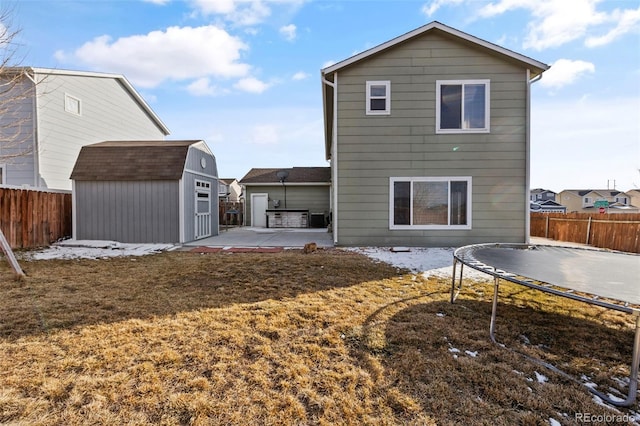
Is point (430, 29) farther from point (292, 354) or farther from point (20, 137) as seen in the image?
point (20, 137)

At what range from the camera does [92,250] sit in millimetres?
7984

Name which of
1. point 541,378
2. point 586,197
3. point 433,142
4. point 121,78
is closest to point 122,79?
point 121,78

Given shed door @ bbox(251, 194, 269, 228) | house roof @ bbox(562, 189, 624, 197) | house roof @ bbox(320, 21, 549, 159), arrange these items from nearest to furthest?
1. house roof @ bbox(320, 21, 549, 159)
2. shed door @ bbox(251, 194, 269, 228)
3. house roof @ bbox(562, 189, 624, 197)

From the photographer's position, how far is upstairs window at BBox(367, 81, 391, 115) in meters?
8.36

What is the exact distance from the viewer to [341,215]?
855cm

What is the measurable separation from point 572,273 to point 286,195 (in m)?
13.9

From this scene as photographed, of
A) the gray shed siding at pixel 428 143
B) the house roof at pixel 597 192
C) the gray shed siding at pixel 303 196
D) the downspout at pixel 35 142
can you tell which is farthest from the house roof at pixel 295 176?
the house roof at pixel 597 192

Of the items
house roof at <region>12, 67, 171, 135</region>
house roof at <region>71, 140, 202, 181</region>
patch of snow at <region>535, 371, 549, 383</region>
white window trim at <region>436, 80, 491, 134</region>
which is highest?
house roof at <region>12, 67, 171, 135</region>

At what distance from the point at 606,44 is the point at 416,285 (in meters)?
8.14

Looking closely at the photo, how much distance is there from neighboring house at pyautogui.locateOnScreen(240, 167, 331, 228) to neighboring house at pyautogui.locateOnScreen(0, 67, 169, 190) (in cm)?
652

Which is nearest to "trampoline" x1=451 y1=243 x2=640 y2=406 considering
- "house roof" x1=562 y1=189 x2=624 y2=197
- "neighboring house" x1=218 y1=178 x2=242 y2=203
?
"neighboring house" x1=218 y1=178 x2=242 y2=203

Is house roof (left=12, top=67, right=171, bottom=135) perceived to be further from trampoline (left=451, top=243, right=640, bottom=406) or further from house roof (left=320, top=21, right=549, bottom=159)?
trampoline (left=451, top=243, right=640, bottom=406)

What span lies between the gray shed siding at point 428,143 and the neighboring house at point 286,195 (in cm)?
724

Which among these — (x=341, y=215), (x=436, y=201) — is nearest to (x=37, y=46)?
(x=341, y=215)
